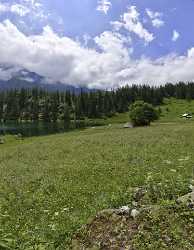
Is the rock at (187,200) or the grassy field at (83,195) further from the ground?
the rock at (187,200)

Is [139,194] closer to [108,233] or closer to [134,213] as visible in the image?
[134,213]

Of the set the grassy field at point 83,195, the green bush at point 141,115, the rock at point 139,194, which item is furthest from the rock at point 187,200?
the green bush at point 141,115

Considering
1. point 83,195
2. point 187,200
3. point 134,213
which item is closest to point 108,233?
point 134,213

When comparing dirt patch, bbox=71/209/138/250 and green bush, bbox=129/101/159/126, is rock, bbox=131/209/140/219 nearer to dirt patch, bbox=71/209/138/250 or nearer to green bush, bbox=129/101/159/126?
dirt patch, bbox=71/209/138/250

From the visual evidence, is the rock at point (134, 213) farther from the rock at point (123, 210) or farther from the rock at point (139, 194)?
the rock at point (139, 194)

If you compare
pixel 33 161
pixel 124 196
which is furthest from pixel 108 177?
pixel 33 161

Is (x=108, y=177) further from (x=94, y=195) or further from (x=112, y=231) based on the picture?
(x=112, y=231)

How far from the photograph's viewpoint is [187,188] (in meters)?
17.4

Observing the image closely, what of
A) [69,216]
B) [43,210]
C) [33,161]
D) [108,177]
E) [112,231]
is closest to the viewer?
[112,231]

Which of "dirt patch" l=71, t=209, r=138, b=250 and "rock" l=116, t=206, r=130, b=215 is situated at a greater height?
"rock" l=116, t=206, r=130, b=215

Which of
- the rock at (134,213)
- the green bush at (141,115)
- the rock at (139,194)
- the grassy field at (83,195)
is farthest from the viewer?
the green bush at (141,115)

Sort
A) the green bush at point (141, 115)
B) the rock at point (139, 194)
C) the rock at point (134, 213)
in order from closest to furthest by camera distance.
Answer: the rock at point (134, 213) → the rock at point (139, 194) → the green bush at point (141, 115)

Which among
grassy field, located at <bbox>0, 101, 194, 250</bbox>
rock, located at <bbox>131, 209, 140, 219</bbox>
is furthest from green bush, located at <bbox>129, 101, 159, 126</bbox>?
rock, located at <bbox>131, 209, 140, 219</bbox>

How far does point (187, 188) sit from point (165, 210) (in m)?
3.19
